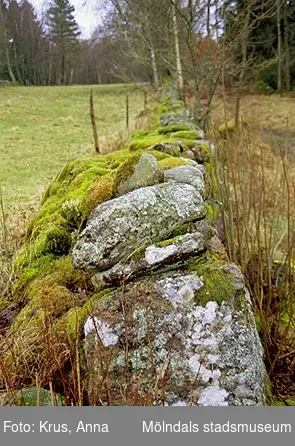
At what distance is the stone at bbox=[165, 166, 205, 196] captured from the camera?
9.71 ft

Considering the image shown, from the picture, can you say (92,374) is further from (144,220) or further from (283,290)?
(283,290)

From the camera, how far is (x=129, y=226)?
2.25 m

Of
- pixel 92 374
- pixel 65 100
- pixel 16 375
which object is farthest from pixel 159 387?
pixel 65 100

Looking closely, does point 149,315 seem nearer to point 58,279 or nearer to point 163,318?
point 163,318

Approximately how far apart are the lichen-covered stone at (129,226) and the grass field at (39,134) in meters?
3.77

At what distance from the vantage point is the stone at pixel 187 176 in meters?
2.96

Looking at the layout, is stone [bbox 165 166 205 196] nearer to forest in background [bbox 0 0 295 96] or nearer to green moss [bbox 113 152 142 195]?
green moss [bbox 113 152 142 195]

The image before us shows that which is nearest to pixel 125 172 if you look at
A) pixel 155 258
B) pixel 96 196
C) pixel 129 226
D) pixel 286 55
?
pixel 96 196

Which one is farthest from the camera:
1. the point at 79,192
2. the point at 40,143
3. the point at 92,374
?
the point at 40,143

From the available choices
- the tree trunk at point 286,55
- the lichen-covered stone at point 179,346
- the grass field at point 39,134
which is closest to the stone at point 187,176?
the lichen-covered stone at point 179,346

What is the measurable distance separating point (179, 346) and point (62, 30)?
28.3 feet

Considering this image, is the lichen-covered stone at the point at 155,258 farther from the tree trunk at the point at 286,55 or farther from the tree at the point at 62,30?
the tree trunk at the point at 286,55

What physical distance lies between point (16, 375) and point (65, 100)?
13.2 m

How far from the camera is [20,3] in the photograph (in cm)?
752
